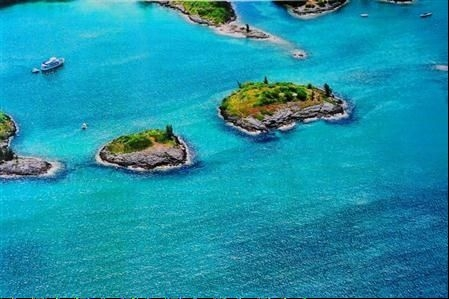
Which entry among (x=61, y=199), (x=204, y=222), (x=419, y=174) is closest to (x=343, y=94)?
(x=419, y=174)

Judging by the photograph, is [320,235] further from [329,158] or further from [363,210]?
[329,158]

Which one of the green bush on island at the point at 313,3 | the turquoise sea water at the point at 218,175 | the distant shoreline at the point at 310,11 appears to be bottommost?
the turquoise sea water at the point at 218,175

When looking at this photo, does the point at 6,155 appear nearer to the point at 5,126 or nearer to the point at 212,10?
the point at 5,126

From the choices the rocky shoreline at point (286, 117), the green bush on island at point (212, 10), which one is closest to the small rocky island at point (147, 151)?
the rocky shoreline at point (286, 117)

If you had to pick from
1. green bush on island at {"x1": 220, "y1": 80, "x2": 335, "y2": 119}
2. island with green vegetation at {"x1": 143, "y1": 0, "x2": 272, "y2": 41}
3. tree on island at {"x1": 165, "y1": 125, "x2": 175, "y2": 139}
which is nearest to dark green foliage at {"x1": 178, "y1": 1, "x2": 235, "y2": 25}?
island with green vegetation at {"x1": 143, "y1": 0, "x2": 272, "y2": 41}

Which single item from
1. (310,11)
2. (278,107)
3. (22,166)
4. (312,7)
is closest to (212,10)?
(310,11)

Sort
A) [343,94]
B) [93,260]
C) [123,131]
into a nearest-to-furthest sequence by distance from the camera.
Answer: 1. [93,260]
2. [123,131]
3. [343,94]

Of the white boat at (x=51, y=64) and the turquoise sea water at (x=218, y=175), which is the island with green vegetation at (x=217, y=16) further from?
the white boat at (x=51, y=64)
